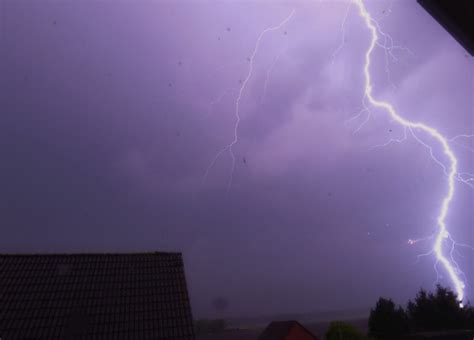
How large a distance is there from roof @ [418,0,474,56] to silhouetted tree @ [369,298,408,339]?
22147mm

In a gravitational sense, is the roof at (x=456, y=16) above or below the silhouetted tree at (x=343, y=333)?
above

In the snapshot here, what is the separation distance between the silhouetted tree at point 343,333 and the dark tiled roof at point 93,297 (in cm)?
1058

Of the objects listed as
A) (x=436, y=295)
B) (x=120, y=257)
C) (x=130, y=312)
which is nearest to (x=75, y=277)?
(x=120, y=257)

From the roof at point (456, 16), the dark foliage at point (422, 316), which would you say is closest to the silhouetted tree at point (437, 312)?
the dark foliage at point (422, 316)

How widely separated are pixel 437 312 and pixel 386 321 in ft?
16.2

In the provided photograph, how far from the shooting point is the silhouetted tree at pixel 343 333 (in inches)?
642

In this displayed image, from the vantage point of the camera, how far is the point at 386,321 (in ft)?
63.7

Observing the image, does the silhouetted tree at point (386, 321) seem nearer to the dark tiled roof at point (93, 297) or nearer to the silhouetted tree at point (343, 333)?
the silhouetted tree at point (343, 333)

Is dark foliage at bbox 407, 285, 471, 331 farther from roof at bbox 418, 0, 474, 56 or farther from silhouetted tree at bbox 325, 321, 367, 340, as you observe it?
roof at bbox 418, 0, 474, 56

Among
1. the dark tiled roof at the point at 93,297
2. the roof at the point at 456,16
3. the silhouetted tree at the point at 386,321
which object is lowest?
the silhouetted tree at the point at 386,321

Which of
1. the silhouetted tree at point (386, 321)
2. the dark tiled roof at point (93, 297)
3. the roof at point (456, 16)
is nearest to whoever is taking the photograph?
the roof at point (456, 16)

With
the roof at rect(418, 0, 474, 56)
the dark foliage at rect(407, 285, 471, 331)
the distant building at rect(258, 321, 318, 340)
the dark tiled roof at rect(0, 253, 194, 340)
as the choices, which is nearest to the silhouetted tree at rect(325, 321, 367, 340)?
the distant building at rect(258, 321, 318, 340)

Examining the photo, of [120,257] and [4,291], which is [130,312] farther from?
[4,291]

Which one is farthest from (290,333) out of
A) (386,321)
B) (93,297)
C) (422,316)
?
(422,316)
